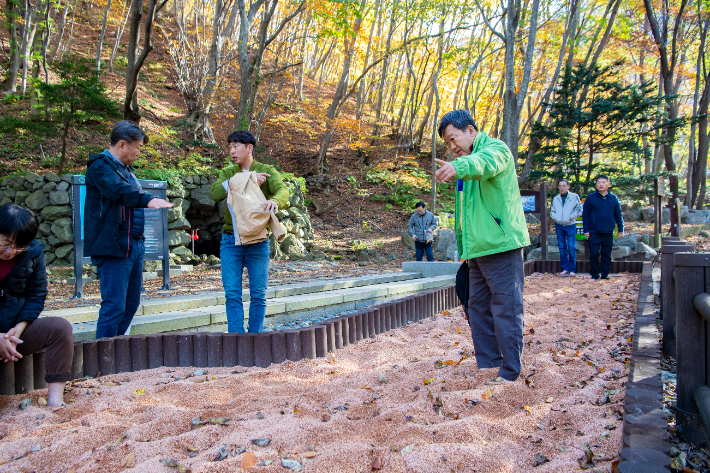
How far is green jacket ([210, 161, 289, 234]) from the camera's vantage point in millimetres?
3773

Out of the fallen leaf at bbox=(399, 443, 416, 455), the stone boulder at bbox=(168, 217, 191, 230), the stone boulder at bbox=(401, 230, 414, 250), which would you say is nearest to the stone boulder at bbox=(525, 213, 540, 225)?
the stone boulder at bbox=(401, 230, 414, 250)

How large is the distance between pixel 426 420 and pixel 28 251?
238 centimetres

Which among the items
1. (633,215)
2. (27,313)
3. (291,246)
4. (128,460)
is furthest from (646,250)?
(27,313)

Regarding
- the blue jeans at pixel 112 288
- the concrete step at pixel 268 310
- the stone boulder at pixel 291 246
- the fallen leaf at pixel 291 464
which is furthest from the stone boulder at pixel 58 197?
the fallen leaf at pixel 291 464

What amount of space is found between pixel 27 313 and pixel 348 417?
1.90m

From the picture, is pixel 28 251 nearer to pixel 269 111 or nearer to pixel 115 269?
pixel 115 269

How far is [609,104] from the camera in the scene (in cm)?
1204

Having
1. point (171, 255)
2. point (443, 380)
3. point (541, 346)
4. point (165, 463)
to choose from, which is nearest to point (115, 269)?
point (165, 463)

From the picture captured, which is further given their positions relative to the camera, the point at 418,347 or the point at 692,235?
the point at 692,235

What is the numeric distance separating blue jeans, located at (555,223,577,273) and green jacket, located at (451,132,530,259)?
6283mm

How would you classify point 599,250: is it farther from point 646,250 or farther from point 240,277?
point 240,277

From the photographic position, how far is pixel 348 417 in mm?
2258

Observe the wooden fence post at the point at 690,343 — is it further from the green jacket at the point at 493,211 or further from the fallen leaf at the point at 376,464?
the fallen leaf at the point at 376,464

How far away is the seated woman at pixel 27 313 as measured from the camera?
243cm
